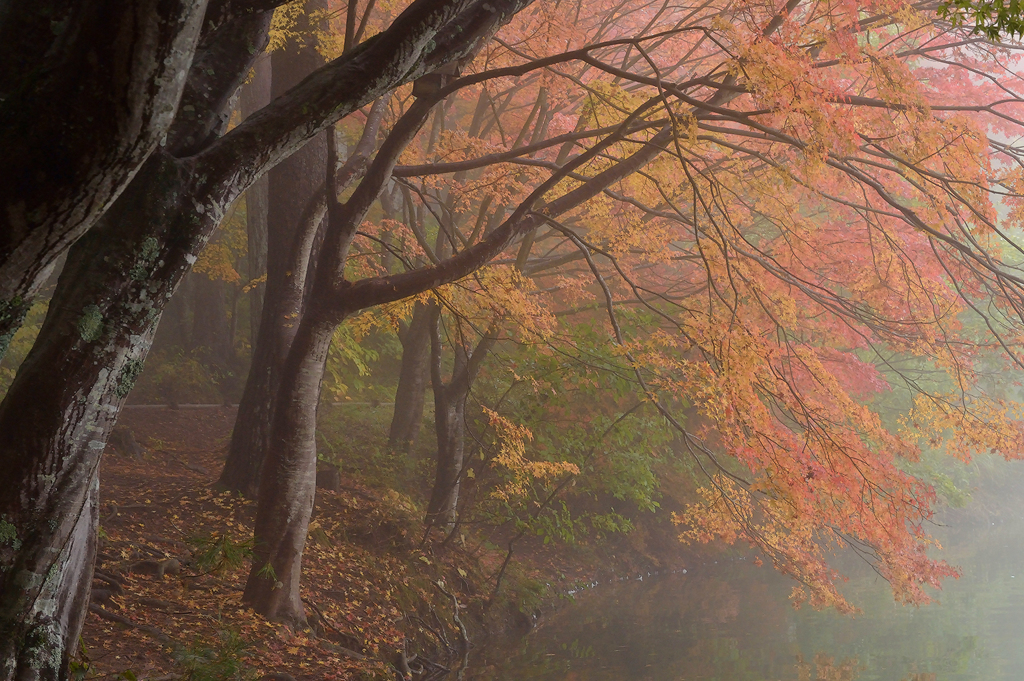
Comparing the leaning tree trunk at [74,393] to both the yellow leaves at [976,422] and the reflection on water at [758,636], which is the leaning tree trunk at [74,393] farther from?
the yellow leaves at [976,422]

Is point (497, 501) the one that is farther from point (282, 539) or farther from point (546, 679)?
point (282, 539)

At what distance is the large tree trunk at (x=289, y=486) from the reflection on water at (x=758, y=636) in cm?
248

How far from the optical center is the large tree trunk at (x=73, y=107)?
2.46 meters

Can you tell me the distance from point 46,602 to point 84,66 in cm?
209

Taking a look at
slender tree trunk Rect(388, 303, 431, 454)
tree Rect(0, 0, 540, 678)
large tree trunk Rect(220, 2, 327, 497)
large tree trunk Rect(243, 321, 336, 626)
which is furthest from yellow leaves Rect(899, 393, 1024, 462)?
tree Rect(0, 0, 540, 678)

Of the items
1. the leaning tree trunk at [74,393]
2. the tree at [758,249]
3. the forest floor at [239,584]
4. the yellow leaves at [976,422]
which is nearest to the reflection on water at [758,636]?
the forest floor at [239,584]

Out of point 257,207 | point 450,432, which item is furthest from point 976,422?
point 257,207

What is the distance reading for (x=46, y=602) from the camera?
3.24 metres

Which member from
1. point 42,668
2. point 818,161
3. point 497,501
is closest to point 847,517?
point 818,161

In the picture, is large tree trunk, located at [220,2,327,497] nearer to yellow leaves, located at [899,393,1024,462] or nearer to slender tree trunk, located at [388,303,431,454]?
slender tree trunk, located at [388,303,431,454]

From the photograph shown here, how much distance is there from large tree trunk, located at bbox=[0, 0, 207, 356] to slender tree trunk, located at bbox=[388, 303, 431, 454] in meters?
8.60

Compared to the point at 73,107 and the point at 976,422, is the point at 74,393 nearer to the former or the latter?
the point at 73,107

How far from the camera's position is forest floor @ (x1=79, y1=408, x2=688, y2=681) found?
16.0 feet

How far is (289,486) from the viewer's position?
6.09 metres
